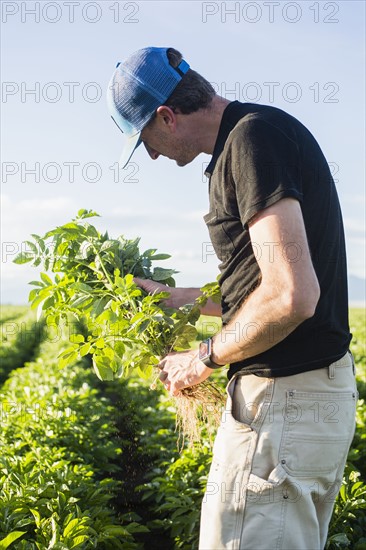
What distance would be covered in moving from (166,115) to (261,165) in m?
0.53

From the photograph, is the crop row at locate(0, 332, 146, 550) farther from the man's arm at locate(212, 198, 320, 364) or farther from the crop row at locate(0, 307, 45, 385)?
the crop row at locate(0, 307, 45, 385)

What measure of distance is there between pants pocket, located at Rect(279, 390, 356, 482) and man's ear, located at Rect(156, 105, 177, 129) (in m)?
0.99

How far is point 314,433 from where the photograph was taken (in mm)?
2172

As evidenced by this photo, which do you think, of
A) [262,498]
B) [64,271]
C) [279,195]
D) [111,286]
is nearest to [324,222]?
[279,195]

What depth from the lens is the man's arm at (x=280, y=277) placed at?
77.9 inches

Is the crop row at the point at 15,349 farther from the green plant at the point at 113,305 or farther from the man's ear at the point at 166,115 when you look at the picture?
the man's ear at the point at 166,115

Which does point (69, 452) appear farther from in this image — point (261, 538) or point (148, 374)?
point (261, 538)

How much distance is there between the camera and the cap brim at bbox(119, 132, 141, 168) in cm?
251

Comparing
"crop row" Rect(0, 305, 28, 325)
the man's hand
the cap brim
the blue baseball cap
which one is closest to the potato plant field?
the man's hand

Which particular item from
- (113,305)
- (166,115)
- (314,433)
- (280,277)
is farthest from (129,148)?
(314,433)

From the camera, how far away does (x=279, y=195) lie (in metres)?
2.00

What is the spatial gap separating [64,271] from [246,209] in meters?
1.48

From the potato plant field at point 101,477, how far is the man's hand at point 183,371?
53cm

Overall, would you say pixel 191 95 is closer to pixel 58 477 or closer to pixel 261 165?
pixel 261 165
